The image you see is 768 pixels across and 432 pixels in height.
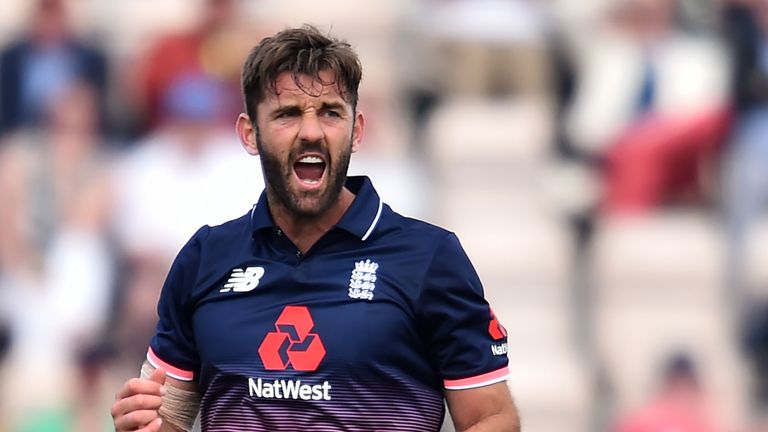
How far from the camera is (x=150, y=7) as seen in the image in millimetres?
9562

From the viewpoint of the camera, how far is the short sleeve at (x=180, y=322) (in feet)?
11.8

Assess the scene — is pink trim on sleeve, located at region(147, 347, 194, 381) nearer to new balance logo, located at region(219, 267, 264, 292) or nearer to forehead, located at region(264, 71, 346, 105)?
new balance logo, located at region(219, 267, 264, 292)

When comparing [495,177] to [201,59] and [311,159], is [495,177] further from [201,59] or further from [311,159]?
[311,159]

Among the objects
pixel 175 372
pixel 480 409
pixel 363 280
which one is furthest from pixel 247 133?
pixel 480 409

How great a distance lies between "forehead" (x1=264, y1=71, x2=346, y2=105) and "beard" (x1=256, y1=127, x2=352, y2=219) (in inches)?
3.8

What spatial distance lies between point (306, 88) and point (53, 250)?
5.43 metres

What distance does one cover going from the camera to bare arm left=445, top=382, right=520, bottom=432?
11.2 feet

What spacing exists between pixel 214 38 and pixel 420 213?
1.41 metres

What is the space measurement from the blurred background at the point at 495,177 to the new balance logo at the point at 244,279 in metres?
4.78

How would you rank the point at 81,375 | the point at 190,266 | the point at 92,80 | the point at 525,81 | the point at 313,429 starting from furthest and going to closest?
the point at 525,81 → the point at 92,80 → the point at 81,375 → the point at 190,266 → the point at 313,429

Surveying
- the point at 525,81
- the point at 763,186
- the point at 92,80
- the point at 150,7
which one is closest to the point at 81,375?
the point at 92,80

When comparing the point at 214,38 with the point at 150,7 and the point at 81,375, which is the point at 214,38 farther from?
the point at 81,375

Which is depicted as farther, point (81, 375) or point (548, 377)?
point (548, 377)

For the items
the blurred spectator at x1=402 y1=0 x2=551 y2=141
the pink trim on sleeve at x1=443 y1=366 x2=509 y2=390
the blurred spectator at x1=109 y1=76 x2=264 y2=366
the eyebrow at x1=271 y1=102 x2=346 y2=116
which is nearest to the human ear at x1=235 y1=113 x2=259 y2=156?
the eyebrow at x1=271 y1=102 x2=346 y2=116
